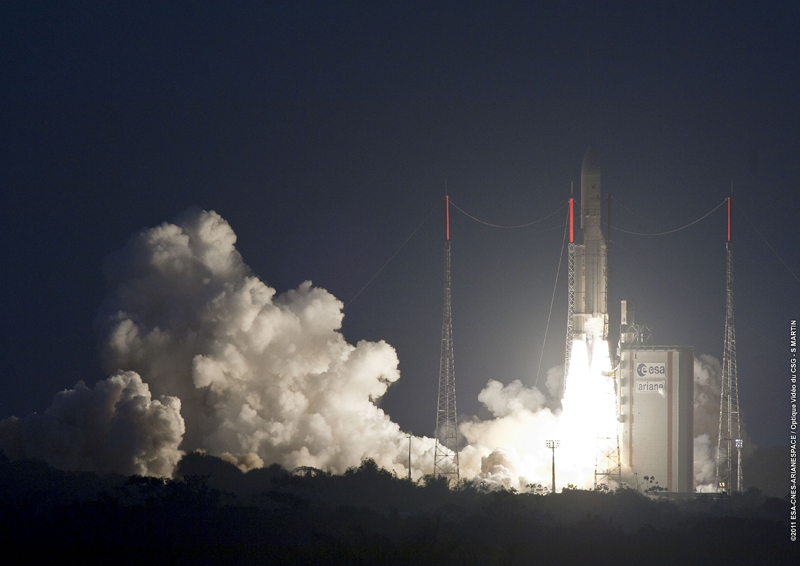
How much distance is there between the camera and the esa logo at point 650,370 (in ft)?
214

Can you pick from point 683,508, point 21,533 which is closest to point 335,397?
point 683,508

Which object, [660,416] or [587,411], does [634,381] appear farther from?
[587,411]

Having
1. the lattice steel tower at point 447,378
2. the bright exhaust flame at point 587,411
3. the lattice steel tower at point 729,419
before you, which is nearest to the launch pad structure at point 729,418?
the lattice steel tower at point 729,419

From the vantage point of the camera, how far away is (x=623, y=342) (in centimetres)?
6750

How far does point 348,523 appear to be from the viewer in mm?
50406

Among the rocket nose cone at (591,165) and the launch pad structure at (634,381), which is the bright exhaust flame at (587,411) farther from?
the rocket nose cone at (591,165)

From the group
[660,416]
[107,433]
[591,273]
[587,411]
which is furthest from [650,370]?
[107,433]

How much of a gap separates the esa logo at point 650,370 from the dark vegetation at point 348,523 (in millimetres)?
6529

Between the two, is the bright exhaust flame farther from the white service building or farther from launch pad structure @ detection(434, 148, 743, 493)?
the white service building

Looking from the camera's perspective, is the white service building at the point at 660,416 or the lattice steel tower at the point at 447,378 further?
the white service building at the point at 660,416

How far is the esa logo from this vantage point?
65375 millimetres

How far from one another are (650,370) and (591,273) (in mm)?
5535

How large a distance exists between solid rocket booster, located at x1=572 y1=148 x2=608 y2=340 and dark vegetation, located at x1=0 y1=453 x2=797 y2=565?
857 centimetres

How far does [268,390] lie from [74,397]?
10.2 meters
